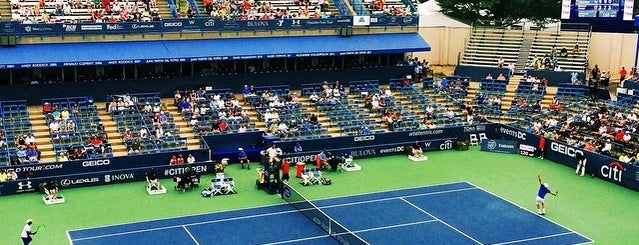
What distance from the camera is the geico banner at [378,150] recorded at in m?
43.2

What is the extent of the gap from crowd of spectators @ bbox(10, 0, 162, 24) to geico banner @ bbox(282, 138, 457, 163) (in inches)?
508

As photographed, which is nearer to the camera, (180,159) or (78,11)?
(180,159)

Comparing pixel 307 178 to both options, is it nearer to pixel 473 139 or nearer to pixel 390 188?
pixel 390 188

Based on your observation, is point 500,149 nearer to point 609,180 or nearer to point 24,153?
point 609,180

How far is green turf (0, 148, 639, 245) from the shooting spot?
33062 mm

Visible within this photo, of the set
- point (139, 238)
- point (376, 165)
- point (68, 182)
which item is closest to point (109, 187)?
point (68, 182)

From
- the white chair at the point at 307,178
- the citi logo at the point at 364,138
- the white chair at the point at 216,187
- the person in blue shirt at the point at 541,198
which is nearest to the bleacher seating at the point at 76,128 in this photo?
the white chair at the point at 216,187

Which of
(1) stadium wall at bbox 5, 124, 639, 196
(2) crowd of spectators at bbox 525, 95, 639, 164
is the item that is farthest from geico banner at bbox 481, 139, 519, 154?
(2) crowd of spectators at bbox 525, 95, 639, 164

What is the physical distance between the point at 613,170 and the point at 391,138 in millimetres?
11922

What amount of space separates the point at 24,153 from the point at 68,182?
110 inches

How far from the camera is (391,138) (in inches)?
1813

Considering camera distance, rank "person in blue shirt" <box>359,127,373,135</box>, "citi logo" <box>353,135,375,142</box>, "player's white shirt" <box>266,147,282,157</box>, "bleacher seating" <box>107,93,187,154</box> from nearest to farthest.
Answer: "player's white shirt" <box>266,147,282,157</box> → "bleacher seating" <box>107,93,187,154</box> → "citi logo" <box>353,135,375,142</box> → "person in blue shirt" <box>359,127,373,135</box>

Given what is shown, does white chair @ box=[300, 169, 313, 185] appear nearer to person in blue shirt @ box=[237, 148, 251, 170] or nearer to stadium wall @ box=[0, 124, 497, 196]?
stadium wall @ box=[0, 124, 497, 196]

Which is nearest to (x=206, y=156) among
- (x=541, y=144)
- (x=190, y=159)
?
(x=190, y=159)
